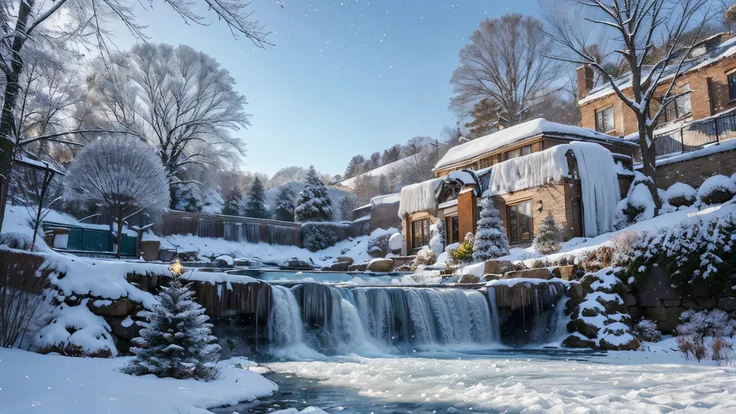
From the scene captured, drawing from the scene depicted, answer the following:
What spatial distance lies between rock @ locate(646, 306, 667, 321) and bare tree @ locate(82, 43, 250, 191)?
2887 centimetres

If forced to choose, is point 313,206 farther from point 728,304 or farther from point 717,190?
point 728,304

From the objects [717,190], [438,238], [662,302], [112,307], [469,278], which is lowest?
[662,302]

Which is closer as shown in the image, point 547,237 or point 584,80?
point 547,237

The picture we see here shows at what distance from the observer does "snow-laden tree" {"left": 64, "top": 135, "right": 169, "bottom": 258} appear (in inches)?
923

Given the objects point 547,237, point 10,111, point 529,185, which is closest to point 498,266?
point 547,237

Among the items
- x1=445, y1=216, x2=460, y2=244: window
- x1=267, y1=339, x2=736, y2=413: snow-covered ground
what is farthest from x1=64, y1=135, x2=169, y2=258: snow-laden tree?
x1=267, y1=339, x2=736, y2=413: snow-covered ground

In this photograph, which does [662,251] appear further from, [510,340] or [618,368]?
[618,368]

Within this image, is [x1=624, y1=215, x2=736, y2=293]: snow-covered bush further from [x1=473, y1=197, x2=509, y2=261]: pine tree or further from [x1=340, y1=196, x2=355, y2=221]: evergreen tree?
[x1=340, y1=196, x2=355, y2=221]: evergreen tree

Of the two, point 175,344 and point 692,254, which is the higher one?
point 692,254

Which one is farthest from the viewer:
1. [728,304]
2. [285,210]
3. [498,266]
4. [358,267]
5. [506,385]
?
[285,210]

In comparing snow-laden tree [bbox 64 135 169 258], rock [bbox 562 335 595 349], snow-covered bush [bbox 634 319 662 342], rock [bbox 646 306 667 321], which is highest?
snow-laden tree [bbox 64 135 169 258]

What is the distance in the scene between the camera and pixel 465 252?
20500 millimetres

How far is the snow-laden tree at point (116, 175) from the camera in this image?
23453 mm

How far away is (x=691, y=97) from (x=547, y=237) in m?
12.6
